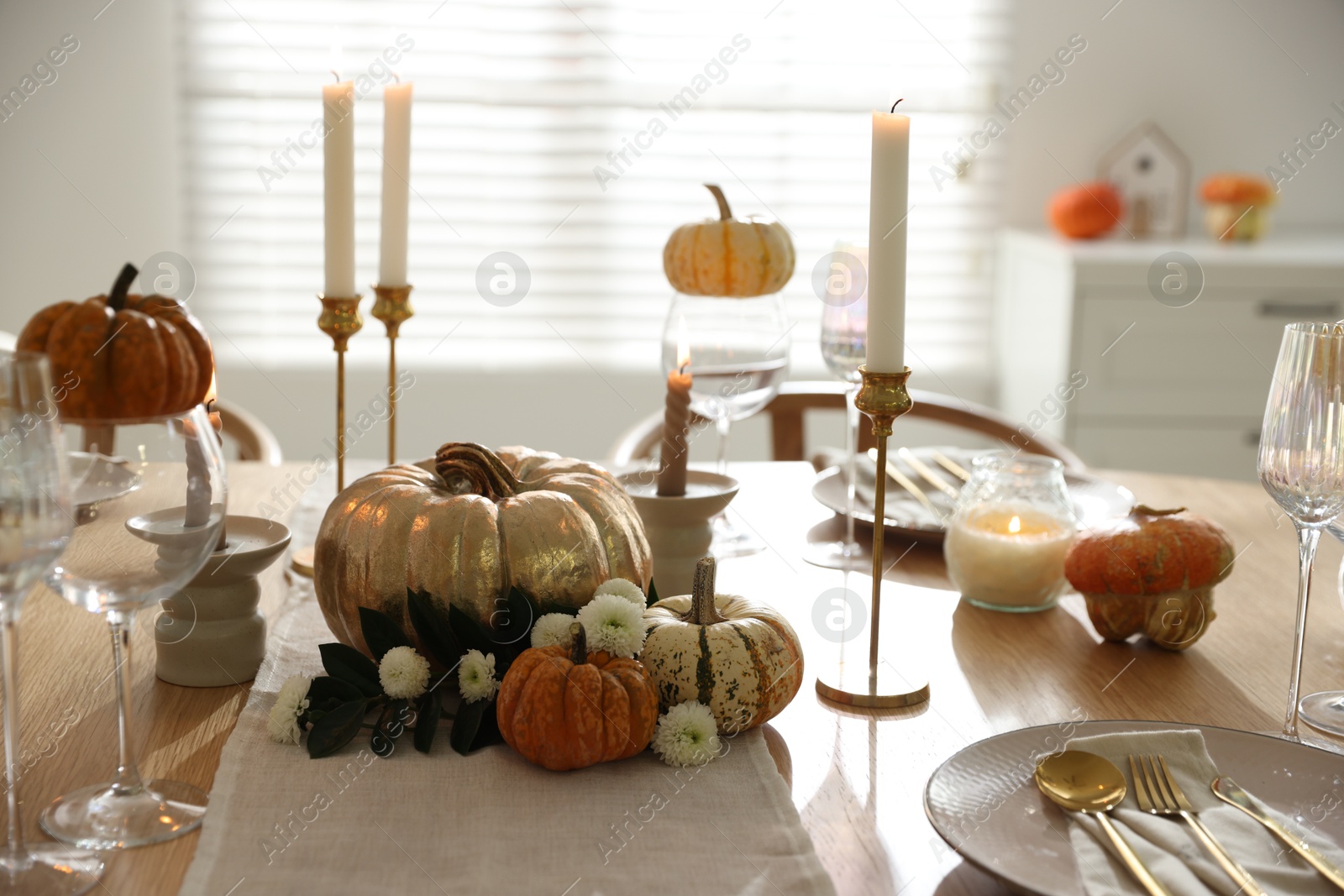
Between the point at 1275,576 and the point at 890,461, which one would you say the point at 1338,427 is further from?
the point at 890,461

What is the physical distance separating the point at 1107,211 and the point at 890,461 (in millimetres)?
1865

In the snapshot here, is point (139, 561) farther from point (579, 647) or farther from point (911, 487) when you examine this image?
point (911, 487)

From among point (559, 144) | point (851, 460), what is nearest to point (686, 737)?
point (851, 460)

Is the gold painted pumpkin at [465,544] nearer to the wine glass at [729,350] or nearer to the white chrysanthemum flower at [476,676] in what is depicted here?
the white chrysanthemum flower at [476,676]

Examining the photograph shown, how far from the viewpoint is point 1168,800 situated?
724 mm

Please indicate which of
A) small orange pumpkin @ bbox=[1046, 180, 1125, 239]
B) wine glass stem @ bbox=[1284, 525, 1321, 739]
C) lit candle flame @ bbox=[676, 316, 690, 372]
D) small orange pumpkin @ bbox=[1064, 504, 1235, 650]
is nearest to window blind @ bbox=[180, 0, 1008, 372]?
small orange pumpkin @ bbox=[1046, 180, 1125, 239]

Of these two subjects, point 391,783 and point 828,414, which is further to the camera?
point 828,414

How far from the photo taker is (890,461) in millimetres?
1507

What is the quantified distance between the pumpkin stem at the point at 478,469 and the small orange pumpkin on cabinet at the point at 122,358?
0.20 meters

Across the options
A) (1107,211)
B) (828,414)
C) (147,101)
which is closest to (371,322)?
(147,101)

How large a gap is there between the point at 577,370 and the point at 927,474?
6.06 ft

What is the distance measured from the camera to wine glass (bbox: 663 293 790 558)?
1255 millimetres

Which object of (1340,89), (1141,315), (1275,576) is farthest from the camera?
(1340,89)

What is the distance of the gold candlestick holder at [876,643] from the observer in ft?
2.79
